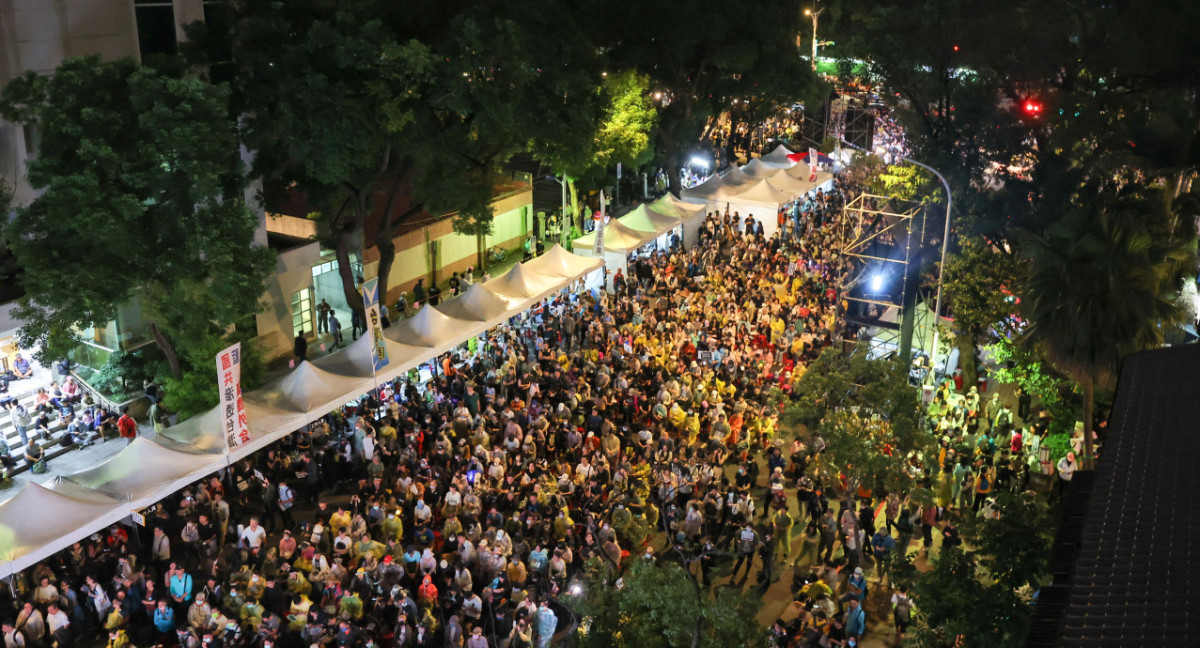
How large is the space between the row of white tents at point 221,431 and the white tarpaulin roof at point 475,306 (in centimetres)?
2

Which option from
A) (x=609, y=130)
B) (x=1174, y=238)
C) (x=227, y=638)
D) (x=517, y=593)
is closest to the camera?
(x=227, y=638)

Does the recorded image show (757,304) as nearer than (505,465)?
No

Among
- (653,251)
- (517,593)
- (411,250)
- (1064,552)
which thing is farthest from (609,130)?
(1064,552)

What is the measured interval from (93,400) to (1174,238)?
23067 millimetres

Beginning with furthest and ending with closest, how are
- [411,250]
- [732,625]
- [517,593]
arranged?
[411,250], [517,593], [732,625]

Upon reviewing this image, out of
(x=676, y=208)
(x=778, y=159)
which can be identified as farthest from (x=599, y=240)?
(x=778, y=159)

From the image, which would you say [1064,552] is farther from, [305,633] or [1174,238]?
[1174,238]

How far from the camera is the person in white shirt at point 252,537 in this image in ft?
53.7

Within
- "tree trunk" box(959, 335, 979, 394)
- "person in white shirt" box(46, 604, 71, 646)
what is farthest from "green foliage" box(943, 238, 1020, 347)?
"person in white shirt" box(46, 604, 71, 646)

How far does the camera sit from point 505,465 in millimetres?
18766

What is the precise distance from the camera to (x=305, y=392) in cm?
1958

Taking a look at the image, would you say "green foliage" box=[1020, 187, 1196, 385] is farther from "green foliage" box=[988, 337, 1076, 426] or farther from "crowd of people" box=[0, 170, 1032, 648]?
"crowd of people" box=[0, 170, 1032, 648]

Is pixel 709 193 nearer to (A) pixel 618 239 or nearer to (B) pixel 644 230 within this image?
(B) pixel 644 230

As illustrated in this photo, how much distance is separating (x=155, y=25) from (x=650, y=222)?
14.8 m
